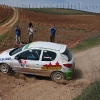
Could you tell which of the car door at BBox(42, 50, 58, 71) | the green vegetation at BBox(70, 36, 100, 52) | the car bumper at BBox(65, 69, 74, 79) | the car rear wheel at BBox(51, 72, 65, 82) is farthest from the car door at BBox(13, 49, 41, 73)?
the green vegetation at BBox(70, 36, 100, 52)

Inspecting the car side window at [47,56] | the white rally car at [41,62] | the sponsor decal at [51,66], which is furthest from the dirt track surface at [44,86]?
the car side window at [47,56]

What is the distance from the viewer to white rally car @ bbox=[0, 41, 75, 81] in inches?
522

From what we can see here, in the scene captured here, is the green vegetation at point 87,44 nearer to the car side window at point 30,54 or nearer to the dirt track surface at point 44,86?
the dirt track surface at point 44,86

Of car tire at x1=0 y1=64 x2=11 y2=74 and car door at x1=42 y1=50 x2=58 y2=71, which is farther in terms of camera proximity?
car tire at x1=0 y1=64 x2=11 y2=74

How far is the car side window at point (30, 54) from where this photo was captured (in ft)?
43.7

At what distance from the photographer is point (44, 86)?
1231 centimetres

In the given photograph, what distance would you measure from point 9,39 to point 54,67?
1281 centimetres

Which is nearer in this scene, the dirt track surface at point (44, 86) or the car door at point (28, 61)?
the dirt track surface at point (44, 86)

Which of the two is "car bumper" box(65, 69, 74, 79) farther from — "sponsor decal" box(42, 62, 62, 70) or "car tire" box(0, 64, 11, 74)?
"car tire" box(0, 64, 11, 74)

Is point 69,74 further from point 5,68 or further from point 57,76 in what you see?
point 5,68

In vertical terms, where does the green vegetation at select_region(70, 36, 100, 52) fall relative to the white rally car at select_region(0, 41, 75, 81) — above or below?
above

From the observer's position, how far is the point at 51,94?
11.4 m

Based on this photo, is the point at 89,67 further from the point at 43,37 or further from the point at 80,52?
the point at 43,37

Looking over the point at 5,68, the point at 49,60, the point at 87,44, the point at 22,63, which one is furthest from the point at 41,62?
the point at 87,44
